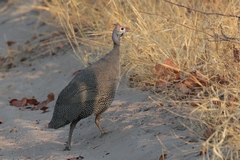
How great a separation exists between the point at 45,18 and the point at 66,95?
14.4 ft

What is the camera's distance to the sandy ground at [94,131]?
4316 mm

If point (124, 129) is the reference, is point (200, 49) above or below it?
above

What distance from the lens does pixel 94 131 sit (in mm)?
5504

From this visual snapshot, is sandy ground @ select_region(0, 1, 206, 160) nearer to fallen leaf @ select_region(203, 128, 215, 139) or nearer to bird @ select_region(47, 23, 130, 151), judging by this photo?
fallen leaf @ select_region(203, 128, 215, 139)

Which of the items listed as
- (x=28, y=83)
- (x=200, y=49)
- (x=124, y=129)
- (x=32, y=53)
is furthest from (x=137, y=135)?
(x=32, y=53)

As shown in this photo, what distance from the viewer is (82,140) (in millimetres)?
5324

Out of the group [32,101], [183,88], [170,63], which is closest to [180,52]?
[170,63]

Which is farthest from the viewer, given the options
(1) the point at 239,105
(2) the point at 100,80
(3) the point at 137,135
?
(2) the point at 100,80

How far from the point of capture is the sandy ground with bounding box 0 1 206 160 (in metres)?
4.32

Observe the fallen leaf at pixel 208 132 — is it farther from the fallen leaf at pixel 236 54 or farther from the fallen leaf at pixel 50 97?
the fallen leaf at pixel 50 97

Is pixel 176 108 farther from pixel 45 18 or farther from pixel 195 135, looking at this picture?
pixel 45 18

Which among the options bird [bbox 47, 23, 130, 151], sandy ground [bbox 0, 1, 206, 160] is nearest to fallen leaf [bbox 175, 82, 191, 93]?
sandy ground [bbox 0, 1, 206, 160]

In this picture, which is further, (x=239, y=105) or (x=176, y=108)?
(x=176, y=108)

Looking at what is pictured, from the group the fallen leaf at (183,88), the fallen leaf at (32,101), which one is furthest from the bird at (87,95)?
the fallen leaf at (32,101)
